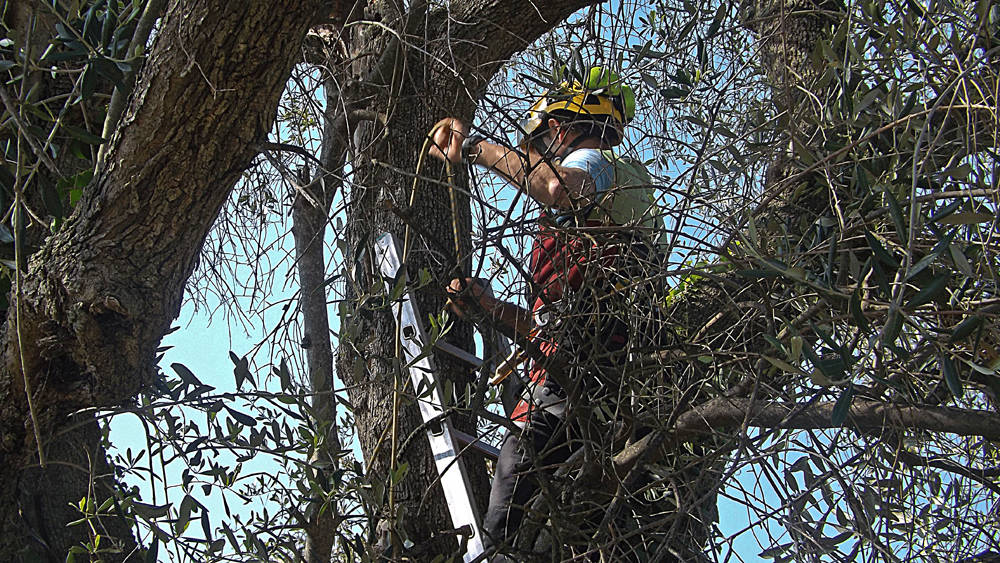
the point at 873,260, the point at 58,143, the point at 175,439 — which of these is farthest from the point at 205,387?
the point at 873,260

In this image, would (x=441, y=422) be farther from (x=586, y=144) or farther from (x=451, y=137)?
(x=586, y=144)

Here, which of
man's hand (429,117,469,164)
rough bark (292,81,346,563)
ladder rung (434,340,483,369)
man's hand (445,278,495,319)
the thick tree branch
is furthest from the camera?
ladder rung (434,340,483,369)

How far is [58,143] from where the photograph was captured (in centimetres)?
254

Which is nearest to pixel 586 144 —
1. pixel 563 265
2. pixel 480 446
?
pixel 563 265

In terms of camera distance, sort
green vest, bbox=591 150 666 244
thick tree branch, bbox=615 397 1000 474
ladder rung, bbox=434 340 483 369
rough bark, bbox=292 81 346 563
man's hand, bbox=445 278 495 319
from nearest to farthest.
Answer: thick tree branch, bbox=615 397 1000 474 < man's hand, bbox=445 278 495 319 < green vest, bbox=591 150 666 244 < rough bark, bbox=292 81 346 563 < ladder rung, bbox=434 340 483 369

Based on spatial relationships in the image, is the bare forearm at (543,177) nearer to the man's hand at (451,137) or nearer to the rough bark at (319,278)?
the man's hand at (451,137)

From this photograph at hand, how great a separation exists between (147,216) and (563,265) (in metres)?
1.06

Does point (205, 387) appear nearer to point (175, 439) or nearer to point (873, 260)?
point (175, 439)

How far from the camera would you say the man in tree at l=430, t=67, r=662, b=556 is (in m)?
2.06

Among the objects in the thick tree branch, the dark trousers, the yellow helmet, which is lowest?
the thick tree branch

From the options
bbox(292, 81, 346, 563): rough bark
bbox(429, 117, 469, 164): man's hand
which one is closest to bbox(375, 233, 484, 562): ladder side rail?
bbox(292, 81, 346, 563): rough bark

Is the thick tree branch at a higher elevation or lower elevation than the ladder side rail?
lower

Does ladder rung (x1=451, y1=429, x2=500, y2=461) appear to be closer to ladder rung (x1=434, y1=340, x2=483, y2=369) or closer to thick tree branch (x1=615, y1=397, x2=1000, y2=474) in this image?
ladder rung (x1=434, y1=340, x2=483, y2=369)

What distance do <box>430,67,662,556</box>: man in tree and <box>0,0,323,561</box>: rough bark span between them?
0.44 m
